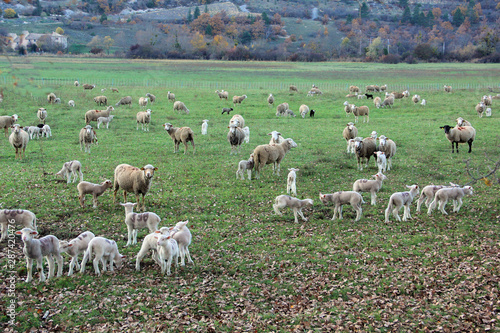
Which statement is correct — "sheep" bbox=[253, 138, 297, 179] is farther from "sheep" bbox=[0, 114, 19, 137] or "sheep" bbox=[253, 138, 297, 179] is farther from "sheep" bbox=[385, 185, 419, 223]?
"sheep" bbox=[0, 114, 19, 137]

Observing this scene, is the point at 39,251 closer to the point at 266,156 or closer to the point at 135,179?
the point at 135,179

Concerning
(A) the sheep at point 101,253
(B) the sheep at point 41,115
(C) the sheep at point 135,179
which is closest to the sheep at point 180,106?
(B) the sheep at point 41,115

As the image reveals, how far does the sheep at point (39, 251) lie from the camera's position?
11.1 m

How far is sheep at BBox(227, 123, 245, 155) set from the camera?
2659 centimetres

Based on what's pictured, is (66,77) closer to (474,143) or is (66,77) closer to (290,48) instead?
(474,143)

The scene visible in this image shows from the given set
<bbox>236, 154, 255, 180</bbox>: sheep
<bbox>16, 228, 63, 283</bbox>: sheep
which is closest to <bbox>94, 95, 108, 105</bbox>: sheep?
<bbox>236, 154, 255, 180</bbox>: sheep

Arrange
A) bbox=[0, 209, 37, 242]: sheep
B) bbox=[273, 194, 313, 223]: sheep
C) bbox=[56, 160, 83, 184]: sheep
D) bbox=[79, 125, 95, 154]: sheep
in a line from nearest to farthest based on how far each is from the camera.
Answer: bbox=[0, 209, 37, 242]: sheep, bbox=[273, 194, 313, 223]: sheep, bbox=[56, 160, 83, 184]: sheep, bbox=[79, 125, 95, 154]: sheep

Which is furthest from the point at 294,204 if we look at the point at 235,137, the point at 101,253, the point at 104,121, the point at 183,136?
the point at 104,121

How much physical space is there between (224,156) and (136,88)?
42.2 m

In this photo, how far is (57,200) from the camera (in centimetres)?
1761

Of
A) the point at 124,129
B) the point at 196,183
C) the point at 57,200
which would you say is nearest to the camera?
the point at 57,200

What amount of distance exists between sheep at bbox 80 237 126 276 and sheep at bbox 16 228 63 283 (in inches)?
28.2

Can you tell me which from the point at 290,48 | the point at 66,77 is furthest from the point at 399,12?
the point at 66,77

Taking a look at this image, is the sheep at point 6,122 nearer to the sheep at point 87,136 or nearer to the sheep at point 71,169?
the sheep at point 87,136
